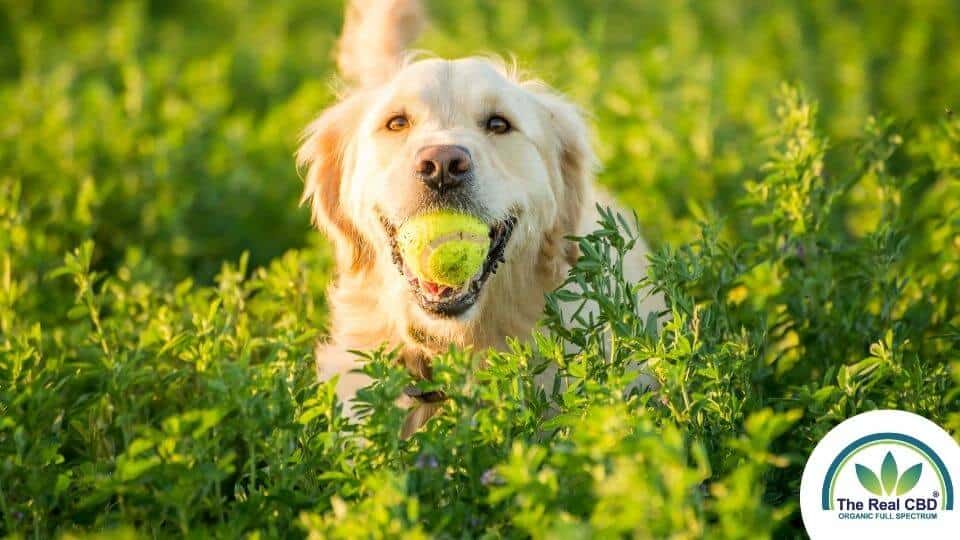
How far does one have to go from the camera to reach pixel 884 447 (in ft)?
10.3

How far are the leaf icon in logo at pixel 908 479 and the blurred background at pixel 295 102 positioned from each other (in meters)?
1.66

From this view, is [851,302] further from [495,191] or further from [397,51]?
[397,51]

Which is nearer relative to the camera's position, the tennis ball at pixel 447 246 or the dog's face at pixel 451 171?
the tennis ball at pixel 447 246

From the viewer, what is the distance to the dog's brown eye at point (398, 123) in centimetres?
422

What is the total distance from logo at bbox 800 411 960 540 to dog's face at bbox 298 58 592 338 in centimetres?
126

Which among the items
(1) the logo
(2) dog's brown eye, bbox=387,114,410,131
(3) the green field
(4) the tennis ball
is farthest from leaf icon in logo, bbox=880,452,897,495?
(2) dog's brown eye, bbox=387,114,410,131

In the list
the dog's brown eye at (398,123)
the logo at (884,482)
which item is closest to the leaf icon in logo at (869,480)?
the logo at (884,482)

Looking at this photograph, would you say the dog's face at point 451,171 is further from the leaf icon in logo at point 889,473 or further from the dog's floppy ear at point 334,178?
the leaf icon in logo at point 889,473

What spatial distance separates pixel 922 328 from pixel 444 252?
168 centimetres

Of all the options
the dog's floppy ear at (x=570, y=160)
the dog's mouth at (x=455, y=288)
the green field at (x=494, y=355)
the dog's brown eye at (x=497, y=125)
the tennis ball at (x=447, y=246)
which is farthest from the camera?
the dog's floppy ear at (x=570, y=160)

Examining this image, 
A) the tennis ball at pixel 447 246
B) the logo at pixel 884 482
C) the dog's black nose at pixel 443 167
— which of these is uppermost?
the dog's black nose at pixel 443 167

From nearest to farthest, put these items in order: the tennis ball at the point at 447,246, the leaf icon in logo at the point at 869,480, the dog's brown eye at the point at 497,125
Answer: the leaf icon in logo at the point at 869,480, the tennis ball at the point at 447,246, the dog's brown eye at the point at 497,125

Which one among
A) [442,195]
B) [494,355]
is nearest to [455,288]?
[442,195]

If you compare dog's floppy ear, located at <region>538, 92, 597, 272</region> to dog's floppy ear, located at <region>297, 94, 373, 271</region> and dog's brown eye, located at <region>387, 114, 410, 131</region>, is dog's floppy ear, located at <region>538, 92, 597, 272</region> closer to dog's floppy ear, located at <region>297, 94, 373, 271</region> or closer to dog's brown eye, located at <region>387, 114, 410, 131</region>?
dog's brown eye, located at <region>387, 114, 410, 131</region>
